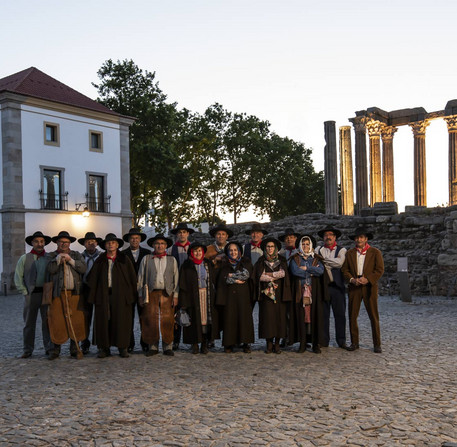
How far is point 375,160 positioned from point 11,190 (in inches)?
740

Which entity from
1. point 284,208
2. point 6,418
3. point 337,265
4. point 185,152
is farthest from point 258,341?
point 284,208

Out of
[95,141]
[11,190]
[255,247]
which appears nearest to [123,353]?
[255,247]

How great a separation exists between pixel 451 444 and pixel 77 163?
27.7 m

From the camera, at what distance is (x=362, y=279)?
31.0ft

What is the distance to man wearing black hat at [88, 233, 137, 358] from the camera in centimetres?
926

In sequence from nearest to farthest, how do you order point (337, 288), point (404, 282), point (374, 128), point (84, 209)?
point (337, 288), point (404, 282), point (84, 209), point (374, 128)

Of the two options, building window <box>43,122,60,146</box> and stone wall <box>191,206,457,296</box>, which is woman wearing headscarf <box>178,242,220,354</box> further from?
building window <box>43,122,60,146</box>

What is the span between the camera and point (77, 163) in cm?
3038

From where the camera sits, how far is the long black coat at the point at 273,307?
30.6 ft

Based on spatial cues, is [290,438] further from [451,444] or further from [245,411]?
[451,444]

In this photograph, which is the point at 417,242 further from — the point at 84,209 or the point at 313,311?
the point at 84,209

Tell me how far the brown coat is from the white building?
21029 mm

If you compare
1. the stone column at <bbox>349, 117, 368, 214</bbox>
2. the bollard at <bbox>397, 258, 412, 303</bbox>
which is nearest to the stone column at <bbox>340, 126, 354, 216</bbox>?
the stone column at <bbox>349, 117, 368, 214</bbox>

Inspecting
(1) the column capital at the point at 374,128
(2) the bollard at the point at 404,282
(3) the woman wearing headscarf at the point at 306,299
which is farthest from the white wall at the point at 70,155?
(3) the woman wearing headscarf at the point at 306,299
